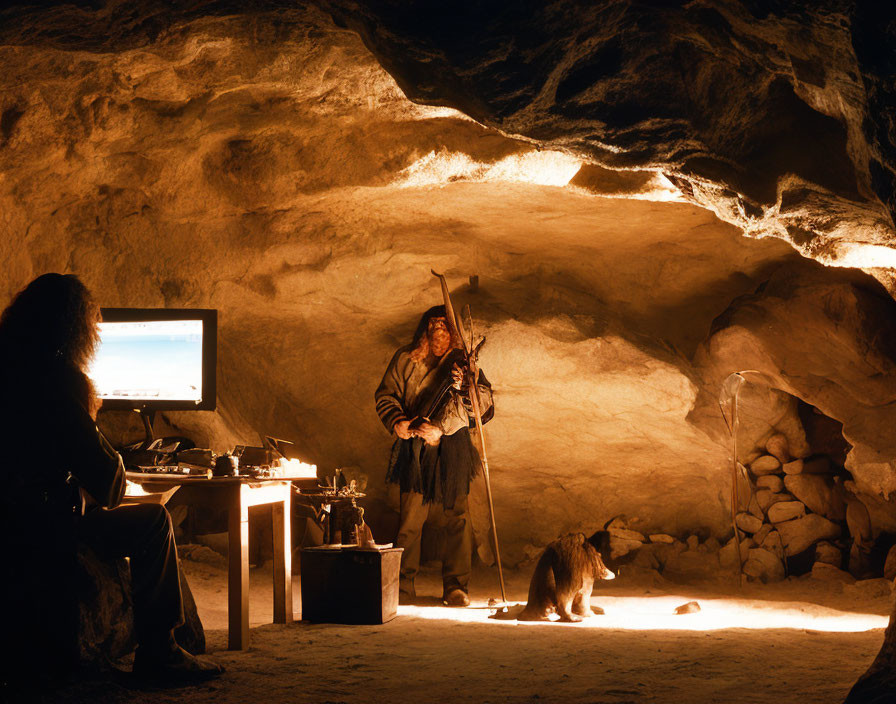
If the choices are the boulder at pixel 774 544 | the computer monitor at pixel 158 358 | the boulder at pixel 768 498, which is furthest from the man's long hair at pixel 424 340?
the boulder at pixel 774 544

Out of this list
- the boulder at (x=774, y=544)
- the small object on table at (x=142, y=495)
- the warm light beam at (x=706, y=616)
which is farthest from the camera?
the boulder at (x=774, y=544)

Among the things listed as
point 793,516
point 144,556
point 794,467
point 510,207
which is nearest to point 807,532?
point 793,516

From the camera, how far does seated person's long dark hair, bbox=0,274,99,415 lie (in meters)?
3.05

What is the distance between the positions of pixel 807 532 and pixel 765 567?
0.45m

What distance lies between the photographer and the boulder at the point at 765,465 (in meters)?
7.06

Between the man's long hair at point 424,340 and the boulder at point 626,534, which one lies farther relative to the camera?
the boulder at point 626,534

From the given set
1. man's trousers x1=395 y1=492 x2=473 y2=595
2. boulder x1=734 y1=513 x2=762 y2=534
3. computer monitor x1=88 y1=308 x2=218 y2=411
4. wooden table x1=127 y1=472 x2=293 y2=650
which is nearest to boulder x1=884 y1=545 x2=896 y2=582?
boulder x1=734 y1=513 x2=762 y2=534

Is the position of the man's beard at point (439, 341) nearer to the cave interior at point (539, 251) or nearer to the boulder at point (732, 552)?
the cave interior at point (539, 251)

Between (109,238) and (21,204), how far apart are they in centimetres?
77

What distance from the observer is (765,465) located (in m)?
7.09

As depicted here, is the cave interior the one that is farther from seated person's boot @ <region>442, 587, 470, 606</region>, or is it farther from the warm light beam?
seated person's boot @ <region>442, 587, 470, 606</region>

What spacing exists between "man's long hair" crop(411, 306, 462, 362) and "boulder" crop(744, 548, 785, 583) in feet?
10.2

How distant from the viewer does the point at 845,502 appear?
679 centimetres

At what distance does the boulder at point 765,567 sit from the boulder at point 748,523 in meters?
0.23
